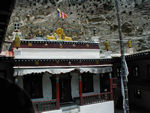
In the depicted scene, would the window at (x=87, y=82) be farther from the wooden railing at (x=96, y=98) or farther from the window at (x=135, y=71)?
the window at (x=135, y=71)

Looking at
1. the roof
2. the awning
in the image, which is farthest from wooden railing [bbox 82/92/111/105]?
the roof

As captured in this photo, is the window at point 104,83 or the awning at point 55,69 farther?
the window at point 104,83

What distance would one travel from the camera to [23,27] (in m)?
52.2

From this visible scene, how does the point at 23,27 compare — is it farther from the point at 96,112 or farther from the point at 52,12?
the point at 96,112

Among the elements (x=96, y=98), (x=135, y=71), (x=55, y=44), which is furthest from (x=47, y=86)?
(x=135, y=71)

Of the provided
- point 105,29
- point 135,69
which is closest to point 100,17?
point 105,29

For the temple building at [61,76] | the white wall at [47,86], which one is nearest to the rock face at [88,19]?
the temple building at [61,76]

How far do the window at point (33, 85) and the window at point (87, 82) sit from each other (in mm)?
4172

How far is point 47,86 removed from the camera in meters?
13.5

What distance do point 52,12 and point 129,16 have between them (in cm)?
2847

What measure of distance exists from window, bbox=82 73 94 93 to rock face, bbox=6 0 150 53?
31.1 m

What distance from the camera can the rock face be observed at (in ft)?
162

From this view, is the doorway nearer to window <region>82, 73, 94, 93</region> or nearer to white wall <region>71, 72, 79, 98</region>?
white wall <region>71, 72, 79, 98</region>

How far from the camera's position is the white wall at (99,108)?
12992 millimetres
